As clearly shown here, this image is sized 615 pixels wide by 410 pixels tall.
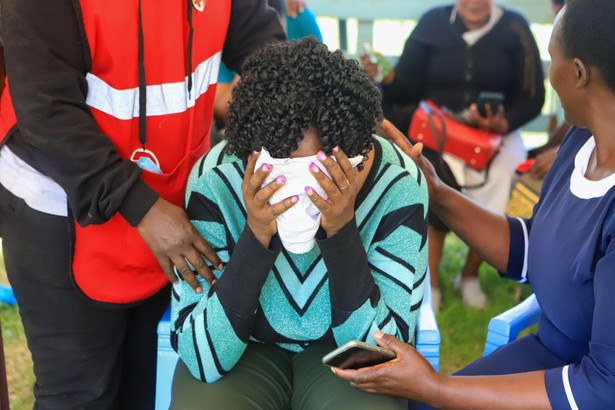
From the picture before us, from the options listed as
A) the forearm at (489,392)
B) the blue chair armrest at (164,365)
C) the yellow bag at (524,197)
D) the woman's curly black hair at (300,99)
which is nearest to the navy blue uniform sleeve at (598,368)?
the forearm at (489,392)

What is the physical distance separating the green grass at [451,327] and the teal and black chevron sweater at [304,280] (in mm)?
1314

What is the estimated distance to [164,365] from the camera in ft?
5.79

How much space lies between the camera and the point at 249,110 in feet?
4.48

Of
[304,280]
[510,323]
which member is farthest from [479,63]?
[304,280]

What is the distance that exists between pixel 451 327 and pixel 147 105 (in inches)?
80.9

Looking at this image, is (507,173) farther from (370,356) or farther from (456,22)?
(370,356)

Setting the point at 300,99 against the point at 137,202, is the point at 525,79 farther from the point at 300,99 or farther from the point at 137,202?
the point at 137,202

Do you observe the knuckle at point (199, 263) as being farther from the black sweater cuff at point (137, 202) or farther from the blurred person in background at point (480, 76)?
the blurred person in background at point (480, 76)

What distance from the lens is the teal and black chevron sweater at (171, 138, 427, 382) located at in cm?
147

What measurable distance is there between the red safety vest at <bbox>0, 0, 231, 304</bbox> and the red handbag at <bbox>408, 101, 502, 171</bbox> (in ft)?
5.39

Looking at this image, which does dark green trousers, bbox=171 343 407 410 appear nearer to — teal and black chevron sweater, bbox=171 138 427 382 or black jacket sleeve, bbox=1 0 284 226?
teal and black chevron sweater, bbox=171 138 427 382

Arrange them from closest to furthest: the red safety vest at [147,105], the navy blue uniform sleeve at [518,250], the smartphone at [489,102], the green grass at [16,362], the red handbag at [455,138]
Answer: the red safety vest at [147,105] → the navy blue uniform sleeve at [518,250] → the green grass at [16,362] → the red handbag at [455,138] → the smartphone at [489,102]

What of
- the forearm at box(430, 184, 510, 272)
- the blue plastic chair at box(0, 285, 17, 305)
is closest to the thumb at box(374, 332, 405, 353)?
the forearm at box(430, 184, 510, 272)

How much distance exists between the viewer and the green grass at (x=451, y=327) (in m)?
2.69
